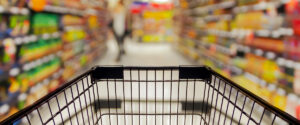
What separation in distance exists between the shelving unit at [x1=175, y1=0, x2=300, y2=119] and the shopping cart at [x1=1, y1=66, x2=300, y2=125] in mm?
280

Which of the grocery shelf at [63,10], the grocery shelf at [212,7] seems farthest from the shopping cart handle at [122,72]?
the grocery shelf at [212,7]

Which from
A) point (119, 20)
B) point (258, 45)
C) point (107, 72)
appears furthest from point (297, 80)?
point (119, 20)

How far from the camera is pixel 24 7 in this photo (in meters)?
2.00

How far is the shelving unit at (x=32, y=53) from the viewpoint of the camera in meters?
1.72

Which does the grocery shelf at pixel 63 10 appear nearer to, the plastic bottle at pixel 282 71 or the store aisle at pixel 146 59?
the store aisle at pixel 146 59

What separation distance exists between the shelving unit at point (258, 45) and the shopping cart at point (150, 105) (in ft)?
0.92

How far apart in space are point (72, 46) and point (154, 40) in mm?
7171

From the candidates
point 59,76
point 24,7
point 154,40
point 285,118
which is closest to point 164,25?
point 154,40

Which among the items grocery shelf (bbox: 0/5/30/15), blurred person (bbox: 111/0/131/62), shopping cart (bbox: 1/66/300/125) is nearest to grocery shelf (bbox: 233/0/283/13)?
shopping cart (bbox: 1/66/300/125)

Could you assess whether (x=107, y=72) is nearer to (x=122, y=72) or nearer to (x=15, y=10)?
(x=122, y=72)

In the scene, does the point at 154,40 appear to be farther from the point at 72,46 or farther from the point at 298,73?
the point at 298,73

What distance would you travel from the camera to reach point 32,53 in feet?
7.07

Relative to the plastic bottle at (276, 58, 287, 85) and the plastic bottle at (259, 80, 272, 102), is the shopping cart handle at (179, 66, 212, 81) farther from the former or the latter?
the plastic bottle at (259, 80, 272, 102)

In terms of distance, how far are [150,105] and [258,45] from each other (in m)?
1.37
